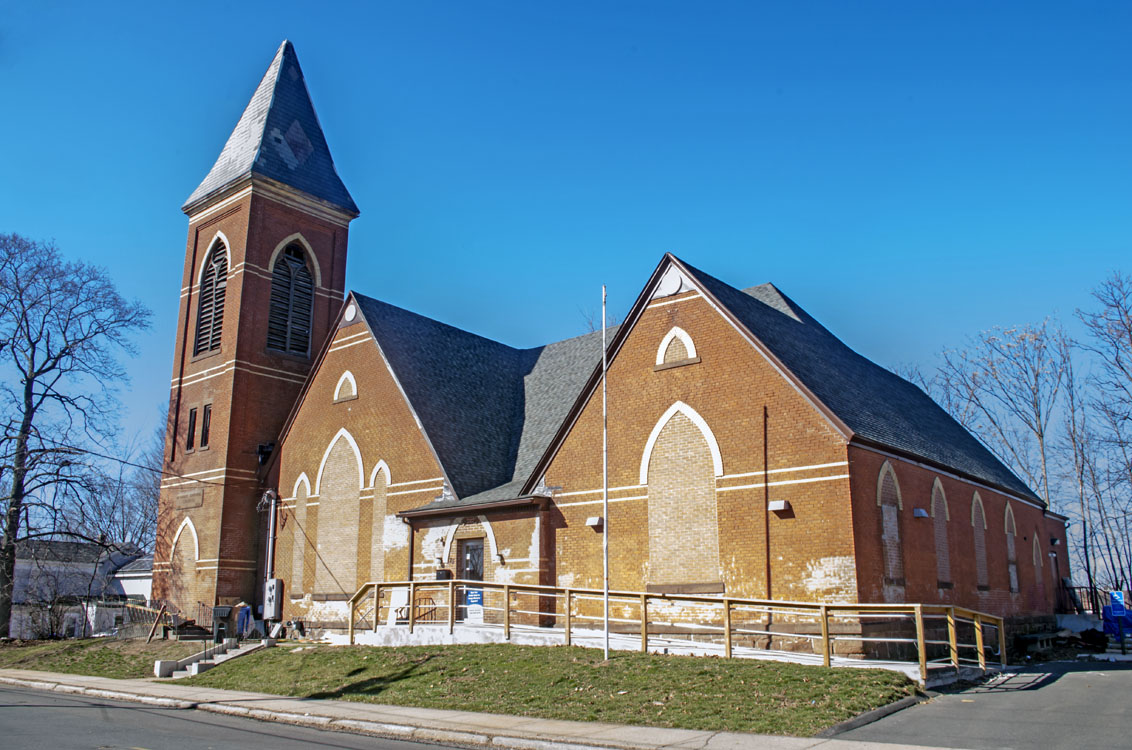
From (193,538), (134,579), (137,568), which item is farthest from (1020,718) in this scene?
(137,568)

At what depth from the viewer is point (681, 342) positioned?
22.7 m

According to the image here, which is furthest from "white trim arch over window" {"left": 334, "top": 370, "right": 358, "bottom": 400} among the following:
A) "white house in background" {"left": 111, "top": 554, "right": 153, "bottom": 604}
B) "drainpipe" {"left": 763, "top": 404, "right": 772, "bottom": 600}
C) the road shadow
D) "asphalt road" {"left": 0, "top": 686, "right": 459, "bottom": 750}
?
"white house in background" {"left": 111, "top": 554, "right": 153, "bottom": 604}

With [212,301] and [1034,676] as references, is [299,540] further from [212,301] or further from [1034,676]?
[1034,676]

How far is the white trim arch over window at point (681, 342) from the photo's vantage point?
22438mm

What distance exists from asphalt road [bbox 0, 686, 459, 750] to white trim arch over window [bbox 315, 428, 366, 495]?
1187 centimetres

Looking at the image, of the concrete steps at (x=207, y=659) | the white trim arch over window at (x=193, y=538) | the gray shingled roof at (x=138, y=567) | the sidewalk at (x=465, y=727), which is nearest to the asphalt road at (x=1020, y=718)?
the sidewalk at (x=465, y=727)

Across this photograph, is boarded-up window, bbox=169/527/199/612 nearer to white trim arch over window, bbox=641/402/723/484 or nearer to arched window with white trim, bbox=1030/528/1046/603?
white trim arch over window, bbox=641/402/723/484

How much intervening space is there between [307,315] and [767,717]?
26.6 m

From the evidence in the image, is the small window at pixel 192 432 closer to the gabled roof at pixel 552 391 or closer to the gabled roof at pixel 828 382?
the gabled roof at pixel 552 391

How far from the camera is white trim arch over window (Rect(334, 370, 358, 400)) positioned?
99.0 feet

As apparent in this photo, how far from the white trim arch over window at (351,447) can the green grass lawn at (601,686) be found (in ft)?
28.5

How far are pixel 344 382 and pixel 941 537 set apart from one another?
735 inches

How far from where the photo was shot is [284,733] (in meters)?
13.3

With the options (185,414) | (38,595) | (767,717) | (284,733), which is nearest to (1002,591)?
(767,717)
